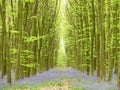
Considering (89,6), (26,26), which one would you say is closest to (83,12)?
(89,6)

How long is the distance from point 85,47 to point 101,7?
10994mm

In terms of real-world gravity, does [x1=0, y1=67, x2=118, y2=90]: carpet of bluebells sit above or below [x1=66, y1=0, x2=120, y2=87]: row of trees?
below

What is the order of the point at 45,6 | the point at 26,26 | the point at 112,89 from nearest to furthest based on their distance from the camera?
the point at 112,89, the point at 26,26, the point at 45,6

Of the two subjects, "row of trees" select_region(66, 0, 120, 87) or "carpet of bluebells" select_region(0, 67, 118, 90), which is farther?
"row of trees" select_region(66, 0, 120, 87)

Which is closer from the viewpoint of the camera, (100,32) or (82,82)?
(82,82)

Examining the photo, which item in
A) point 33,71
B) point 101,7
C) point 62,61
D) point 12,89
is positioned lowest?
point 62,61

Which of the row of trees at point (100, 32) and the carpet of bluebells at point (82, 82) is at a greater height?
the row of trees at point (100, 32)

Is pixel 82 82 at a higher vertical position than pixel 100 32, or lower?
lower

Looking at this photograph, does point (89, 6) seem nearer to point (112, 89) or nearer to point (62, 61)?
point (112, 89)

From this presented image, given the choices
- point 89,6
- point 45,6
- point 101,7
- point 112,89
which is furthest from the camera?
point 45,6

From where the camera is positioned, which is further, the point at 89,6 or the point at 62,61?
the point at 62,61

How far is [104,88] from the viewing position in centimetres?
1302

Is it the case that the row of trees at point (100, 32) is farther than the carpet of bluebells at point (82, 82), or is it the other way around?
the row of trees at point (100, 32)

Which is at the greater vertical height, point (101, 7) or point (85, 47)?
point (101, 7)
